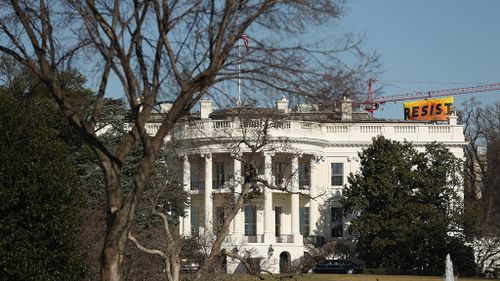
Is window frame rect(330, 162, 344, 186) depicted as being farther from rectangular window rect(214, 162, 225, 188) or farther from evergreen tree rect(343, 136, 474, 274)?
evergreen tree rect(343, 136, 474, 274)

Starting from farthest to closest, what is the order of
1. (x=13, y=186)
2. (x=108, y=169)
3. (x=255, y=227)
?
(x=255, y=227) < (x=13, y=186) < (x=108, y=169)

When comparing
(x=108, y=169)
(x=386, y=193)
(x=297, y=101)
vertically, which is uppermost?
(x=386, y=193)

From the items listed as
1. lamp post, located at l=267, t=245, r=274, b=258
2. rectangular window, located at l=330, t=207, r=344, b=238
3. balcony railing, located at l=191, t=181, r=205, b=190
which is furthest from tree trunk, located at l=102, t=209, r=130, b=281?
rectangular window, located at l=330, t=207, r=344, b=238

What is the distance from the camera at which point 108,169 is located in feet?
36.4

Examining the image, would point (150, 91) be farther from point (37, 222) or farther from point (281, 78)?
point (37, 222)

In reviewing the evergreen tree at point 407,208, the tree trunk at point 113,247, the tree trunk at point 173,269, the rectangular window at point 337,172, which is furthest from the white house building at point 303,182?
the tree trunk at point 113,247

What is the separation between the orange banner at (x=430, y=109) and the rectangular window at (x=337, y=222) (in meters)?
14.7

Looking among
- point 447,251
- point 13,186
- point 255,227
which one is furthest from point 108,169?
point 255,227

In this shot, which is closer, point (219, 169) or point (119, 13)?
point (119, 13)

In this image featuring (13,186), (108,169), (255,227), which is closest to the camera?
(108,169)

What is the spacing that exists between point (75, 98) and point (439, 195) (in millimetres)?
54798

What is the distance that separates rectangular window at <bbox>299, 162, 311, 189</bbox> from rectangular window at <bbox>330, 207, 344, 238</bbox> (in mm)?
2990

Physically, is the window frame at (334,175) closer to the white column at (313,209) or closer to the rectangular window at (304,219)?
the white column at (313,209)

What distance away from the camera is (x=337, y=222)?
246 ft
